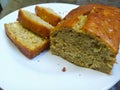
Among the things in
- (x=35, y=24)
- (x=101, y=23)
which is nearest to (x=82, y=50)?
(x=101, y=23)

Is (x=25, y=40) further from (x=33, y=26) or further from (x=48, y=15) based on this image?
(x=48, y=15)

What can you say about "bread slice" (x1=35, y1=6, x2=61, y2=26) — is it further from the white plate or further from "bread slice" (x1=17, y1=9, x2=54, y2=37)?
the white plate

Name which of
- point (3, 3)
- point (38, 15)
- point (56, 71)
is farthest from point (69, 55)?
point (3, 3)

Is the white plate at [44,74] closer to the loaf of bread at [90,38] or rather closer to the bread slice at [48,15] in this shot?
the loaf of bread at [90,38]

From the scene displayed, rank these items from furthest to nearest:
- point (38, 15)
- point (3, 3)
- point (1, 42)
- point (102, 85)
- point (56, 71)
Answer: point (3, 3)
point (38, 15)
point (1, 42)
point (56, 71)
point (102, 85)

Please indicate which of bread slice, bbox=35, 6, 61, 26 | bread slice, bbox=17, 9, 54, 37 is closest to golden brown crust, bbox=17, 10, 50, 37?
bread slice, bbox=17, 9, 54, 37

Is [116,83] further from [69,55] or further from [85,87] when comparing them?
[69,55]
